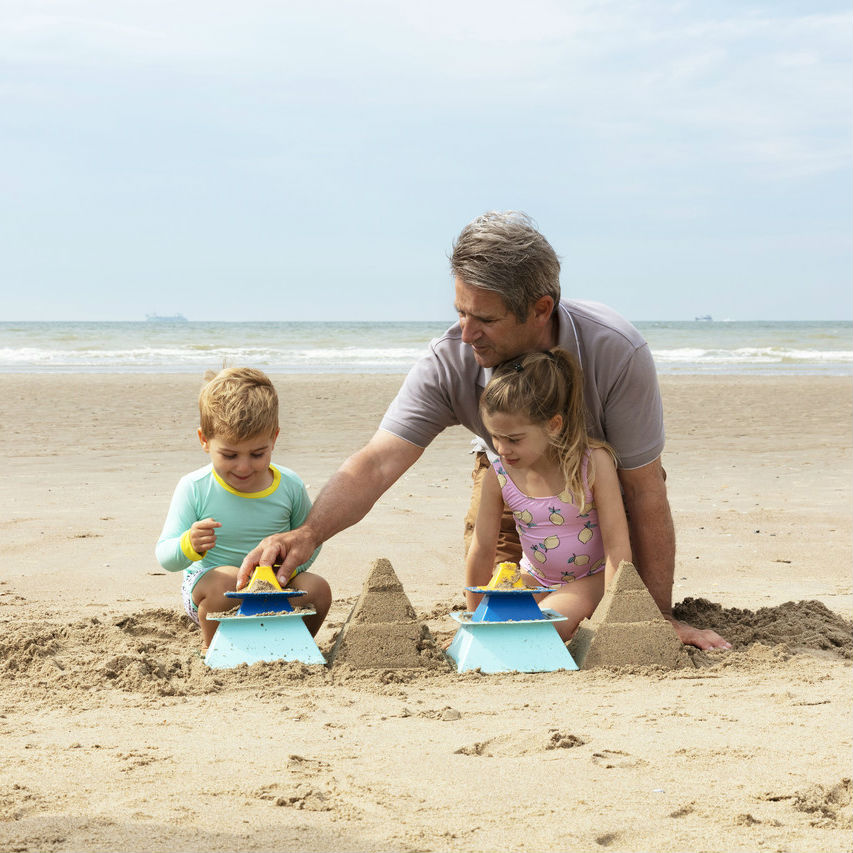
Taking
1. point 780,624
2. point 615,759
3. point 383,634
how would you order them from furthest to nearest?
point 780,624
point 383,634
point 615,759

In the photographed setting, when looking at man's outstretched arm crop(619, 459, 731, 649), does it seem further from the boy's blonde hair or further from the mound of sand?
the boy's blonde hair

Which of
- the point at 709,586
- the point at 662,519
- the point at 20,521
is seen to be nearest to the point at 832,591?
the point at 709,586

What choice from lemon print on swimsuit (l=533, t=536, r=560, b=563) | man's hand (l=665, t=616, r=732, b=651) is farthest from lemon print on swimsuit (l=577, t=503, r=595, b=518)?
man's hand (l=665, t=616, r=732, b=651)

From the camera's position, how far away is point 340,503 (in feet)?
12.3

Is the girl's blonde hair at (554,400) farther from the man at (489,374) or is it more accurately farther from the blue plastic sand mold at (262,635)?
the blue plastic sand mold at (262,635)

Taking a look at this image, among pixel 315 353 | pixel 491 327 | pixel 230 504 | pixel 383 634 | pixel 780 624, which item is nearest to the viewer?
pixel 383 634

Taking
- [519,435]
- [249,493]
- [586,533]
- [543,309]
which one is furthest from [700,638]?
[249,493]

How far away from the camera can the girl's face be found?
11.8 ft

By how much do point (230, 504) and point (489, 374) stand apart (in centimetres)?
104

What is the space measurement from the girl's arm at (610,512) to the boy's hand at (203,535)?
1294 millimetres

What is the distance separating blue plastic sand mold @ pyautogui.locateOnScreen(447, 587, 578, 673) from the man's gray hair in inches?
37.8

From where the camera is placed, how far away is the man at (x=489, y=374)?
139 inches

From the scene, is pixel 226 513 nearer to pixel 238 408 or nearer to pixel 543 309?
pixel 238 408

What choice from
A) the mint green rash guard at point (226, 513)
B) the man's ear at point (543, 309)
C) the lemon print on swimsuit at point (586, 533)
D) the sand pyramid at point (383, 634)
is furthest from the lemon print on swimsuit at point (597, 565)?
the mint green rash guard at point (226, 513)
